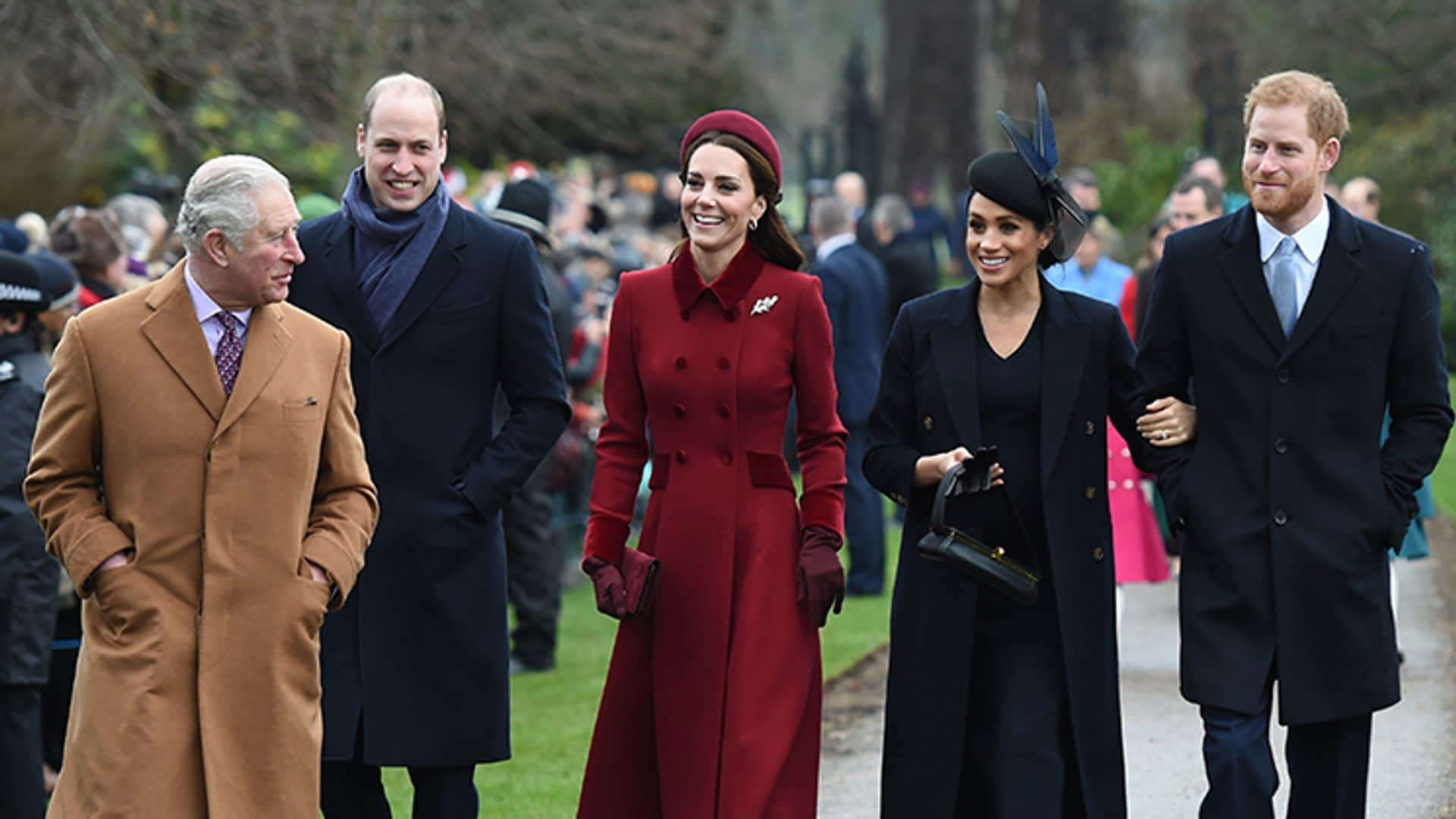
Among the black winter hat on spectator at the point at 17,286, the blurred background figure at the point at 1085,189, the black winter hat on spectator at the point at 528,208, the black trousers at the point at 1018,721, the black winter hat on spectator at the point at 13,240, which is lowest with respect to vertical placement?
the black trousers at the point at 1018,721

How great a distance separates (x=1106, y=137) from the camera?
115 feet

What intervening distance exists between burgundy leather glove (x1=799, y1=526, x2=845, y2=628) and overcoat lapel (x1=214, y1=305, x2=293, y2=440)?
4.99 ft

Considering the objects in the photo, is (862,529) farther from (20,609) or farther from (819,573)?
(819,573)

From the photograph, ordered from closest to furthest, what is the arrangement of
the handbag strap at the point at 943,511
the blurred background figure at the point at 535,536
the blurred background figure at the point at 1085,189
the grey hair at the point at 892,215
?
1. the handbag strap at the point at 943,511
2. the blurred background figure at the point at 535,536
3. the blurred background figure at the point at 1085,189
4. the grey hair at the point at 892,215

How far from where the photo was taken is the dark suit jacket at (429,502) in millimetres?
6250

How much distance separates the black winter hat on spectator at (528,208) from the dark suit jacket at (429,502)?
4270 millimetres

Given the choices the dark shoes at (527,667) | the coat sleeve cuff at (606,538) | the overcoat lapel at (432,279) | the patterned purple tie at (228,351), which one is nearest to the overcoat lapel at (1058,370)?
the coat sleeve cuff at (606,538)

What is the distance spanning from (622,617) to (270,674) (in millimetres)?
1210

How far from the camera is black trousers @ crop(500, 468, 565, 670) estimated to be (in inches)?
434

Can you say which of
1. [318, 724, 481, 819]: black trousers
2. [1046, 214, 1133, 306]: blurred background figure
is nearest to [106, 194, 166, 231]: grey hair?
[1046, 214, 1133, 306]: blurred background figure

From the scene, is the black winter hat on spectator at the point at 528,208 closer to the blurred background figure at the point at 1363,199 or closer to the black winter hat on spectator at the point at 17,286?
the black winter hat on spectator at the point at 17,286

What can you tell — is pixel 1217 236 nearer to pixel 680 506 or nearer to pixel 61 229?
pixel 680 506

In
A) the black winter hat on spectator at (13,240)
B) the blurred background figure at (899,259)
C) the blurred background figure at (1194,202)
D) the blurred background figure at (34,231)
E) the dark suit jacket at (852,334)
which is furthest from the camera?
the blurred background figure at (899,259)

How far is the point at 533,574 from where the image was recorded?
1102 cm
